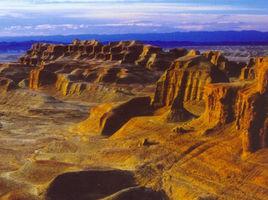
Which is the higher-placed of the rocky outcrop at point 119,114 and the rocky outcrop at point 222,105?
the rocky outcrop at point 222,105

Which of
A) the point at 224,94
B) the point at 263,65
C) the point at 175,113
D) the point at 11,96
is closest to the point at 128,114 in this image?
the point at 175,113

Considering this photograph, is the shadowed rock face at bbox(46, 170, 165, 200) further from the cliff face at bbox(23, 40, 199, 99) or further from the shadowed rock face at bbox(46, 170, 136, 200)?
the cliff face at bbox(23, 40, 199, 99)

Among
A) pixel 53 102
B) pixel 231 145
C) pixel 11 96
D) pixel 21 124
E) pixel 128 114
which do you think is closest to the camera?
pixel 231 145

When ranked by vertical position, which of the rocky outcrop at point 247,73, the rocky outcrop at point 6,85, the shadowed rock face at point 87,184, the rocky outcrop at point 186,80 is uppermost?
the rocky outcrop at point 186,80

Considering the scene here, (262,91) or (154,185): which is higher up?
(262,91)

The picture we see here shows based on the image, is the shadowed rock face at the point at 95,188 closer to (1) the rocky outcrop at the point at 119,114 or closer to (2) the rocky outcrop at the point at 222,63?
(1) the rocky outcrop at the point at 119,114

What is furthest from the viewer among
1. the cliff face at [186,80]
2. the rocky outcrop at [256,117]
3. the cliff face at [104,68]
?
the cliff face at [104,68]

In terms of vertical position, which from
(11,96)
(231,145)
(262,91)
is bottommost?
(11,96)

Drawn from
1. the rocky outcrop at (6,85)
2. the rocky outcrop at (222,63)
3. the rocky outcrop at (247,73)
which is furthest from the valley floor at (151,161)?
the rocky outcrop at (222,63)

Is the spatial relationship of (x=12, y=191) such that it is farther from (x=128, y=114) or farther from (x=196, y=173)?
(x=128, y=114)

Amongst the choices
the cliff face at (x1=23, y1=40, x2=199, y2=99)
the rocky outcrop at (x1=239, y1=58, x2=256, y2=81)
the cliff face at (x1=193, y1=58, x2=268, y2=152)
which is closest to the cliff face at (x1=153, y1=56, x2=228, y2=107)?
the rocky outcrop at (x1=239, y1=58, x2=256, y2=81)

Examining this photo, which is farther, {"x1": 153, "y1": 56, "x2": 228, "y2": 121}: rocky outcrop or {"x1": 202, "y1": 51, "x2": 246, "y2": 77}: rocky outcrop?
{"x1": 202, "y1": 51, "x2": 246, "y2": 77}: rocky outcrop
